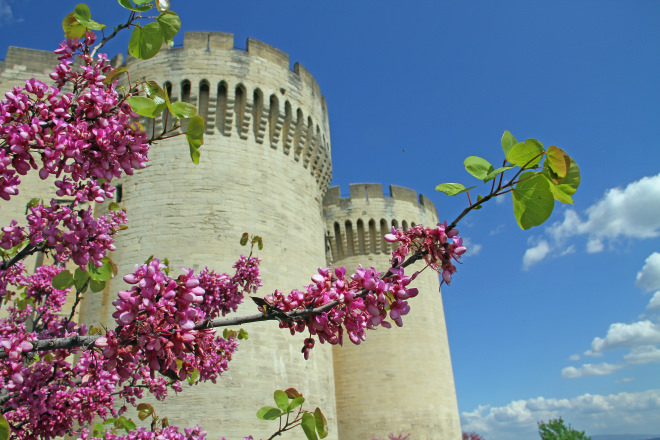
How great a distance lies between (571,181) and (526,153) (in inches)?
7.6

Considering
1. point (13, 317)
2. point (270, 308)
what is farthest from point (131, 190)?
point (270, 308)

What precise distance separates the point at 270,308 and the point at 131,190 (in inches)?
341

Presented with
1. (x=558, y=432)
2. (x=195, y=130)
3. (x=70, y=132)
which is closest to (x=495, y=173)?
(x=195, y=130)

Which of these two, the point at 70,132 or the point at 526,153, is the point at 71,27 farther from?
the point at 526,153

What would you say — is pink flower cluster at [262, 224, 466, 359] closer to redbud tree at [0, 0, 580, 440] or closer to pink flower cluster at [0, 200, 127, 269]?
redbud tree at [0, 0, 580, 440]

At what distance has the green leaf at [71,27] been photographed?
2.43 meters

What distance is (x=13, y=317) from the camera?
5199 millimetres

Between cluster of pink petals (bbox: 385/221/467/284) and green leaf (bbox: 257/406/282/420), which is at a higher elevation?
cluster of pink petals (bbox: 385/221/467/284)

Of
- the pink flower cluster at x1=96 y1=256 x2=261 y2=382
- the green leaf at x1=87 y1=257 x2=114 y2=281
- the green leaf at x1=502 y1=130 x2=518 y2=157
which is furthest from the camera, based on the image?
the green leaf at x1=87 y1=257 x2=114 y2=281

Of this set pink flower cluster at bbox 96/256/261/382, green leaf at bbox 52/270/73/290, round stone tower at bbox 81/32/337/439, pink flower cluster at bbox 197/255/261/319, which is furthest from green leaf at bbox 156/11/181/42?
round stone tower at bbox 81/32/337/439

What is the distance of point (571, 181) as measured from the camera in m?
1.60

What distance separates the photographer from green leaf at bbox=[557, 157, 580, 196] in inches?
62.4

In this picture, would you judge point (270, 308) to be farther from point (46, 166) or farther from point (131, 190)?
point (131, 190)

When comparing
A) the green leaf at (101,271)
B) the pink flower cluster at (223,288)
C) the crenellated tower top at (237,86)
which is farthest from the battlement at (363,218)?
the green leaf at (101,271)
